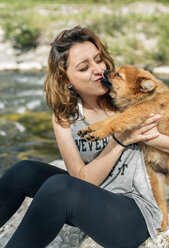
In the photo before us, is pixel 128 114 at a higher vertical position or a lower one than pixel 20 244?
higher

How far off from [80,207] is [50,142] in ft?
12.6

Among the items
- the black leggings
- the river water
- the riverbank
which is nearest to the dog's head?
the black leggings

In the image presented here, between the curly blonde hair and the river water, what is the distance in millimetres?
2396

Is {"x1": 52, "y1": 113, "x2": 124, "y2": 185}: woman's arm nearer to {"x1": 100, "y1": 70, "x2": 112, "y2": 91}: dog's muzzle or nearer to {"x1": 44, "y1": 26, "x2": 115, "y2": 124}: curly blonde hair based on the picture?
{"x1": 44, "y1": 26, "x2": 115, "y2": 124}: curly blonde hair

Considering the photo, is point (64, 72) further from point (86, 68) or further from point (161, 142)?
point (161, 142)

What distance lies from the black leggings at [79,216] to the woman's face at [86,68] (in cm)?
79

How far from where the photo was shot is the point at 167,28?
16.0 m

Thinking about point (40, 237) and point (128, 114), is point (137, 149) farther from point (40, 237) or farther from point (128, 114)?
point (40, 237)

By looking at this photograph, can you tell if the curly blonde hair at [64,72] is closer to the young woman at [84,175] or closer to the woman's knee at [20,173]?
the young woman at [84,175]

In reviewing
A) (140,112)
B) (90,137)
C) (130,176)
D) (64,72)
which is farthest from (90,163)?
(64,72)

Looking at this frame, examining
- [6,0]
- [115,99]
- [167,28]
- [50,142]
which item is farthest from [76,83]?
[6,0]

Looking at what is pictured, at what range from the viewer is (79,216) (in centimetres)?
176

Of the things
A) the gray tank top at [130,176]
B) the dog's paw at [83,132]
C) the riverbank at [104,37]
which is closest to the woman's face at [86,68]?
the gray tank top at [130,176]

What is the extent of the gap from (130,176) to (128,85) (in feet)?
2.59
